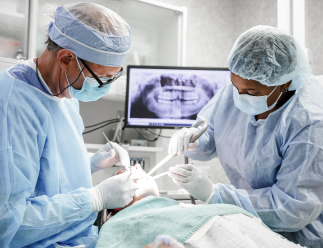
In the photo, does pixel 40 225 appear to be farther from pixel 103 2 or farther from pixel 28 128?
pixel 103 2

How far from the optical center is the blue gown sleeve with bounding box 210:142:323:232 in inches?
43.9

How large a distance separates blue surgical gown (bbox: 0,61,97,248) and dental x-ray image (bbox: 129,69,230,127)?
1050mm

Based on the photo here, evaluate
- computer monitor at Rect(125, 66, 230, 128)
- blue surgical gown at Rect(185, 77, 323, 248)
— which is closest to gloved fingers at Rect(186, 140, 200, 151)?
blue surgical gown at Rect(185, 77, 323, 248)

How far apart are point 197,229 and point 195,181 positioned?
367mm

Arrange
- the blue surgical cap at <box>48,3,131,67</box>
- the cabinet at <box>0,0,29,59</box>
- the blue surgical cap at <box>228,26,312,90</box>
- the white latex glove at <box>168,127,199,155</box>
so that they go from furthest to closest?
the cabinet at <box>0,0,29,59</box>
the white latex glove at <box>168,127,199,155</box>
the blue surgical cap at <box>228,26,312,90</box>
the blue surgical cap at <box>48,3,131,67</box>

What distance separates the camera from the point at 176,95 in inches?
88.5

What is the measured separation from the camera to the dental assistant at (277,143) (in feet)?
3.70

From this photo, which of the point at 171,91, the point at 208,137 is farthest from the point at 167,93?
the point at 208,137

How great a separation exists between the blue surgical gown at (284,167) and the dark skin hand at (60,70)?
729mm

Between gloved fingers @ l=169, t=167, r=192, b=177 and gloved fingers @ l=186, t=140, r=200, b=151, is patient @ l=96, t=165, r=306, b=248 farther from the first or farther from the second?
gloved fingers @ l=186, t=140, r=200, b=151

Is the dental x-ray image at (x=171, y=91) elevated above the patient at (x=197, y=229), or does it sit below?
above

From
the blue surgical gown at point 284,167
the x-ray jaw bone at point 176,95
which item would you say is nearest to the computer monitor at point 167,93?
the x-ray jaw bone at point 176,95

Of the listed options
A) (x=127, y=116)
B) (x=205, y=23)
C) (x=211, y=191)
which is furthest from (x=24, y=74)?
(x=205, y=23)

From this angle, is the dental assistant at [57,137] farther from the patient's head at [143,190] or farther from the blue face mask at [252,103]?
the blue face mask at [252,103]
